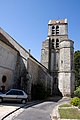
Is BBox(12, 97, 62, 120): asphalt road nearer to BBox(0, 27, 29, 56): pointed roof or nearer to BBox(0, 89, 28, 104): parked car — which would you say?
BBox(0, 89, 28, 104): parked car

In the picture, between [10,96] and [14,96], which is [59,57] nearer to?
[14,96]

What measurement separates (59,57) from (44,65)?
14.2 ft

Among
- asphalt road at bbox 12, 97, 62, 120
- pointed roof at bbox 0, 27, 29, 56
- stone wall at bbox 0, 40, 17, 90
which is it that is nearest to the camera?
asphalt road at bbox 12, 97, 62, 120

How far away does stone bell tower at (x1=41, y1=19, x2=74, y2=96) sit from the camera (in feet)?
133

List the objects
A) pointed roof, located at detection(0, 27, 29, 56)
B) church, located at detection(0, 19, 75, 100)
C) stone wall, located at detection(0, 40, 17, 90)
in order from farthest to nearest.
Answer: pointed roof, located at detection(0, 27, 29, 56), church, located at detection(0, 19, 75, 100), stone wall, located at detection(0, 40, 17, 90)

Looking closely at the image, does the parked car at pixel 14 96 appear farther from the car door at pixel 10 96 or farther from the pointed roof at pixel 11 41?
the pointed roof at pixel 11 41

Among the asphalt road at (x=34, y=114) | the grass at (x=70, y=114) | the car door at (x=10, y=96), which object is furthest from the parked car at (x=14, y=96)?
the grass at (x=70, y=114)

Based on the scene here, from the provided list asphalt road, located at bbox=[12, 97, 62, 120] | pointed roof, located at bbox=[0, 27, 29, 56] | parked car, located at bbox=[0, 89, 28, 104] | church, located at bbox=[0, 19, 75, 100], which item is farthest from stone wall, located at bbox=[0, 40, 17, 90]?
asphalt road, located at bbox=[12, 97, 62, 120]

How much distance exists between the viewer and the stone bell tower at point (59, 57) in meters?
40.6

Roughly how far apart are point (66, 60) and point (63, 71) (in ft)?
8.92

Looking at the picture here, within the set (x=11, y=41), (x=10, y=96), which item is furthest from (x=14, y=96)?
(x=11, y=41)

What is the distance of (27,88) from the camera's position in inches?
991

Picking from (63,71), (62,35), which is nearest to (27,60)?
(63,71)

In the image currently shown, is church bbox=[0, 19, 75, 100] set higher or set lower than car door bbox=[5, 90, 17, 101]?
higher
